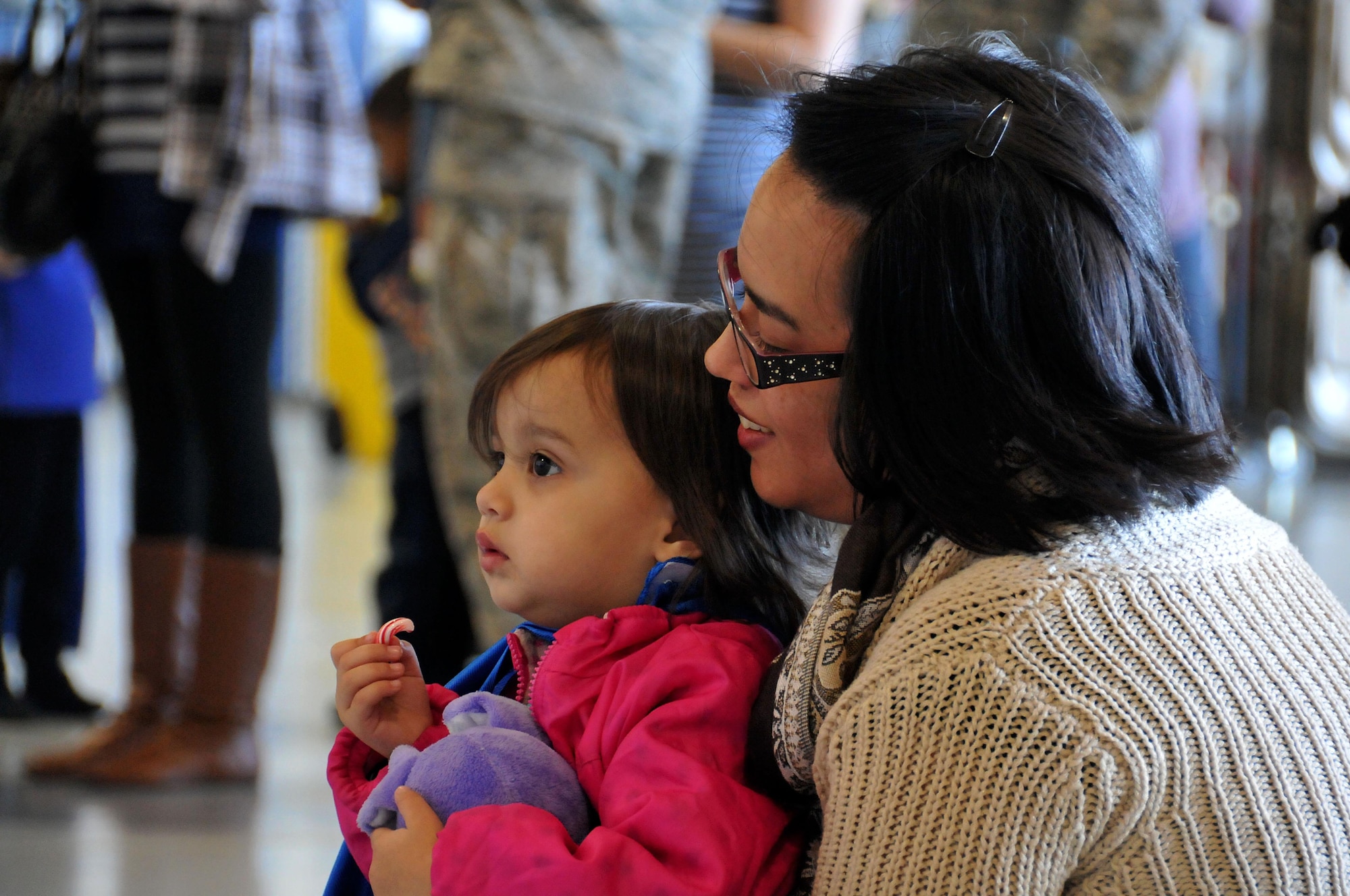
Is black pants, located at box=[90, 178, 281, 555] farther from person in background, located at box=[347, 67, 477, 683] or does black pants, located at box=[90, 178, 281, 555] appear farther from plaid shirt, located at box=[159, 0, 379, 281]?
person in background, located at box=[347, 67, 477, 683]

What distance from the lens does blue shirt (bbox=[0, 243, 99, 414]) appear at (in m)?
2.49

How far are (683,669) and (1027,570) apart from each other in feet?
0.80

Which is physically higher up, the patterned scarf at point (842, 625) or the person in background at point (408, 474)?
the patterned scarf at point (842, 625)

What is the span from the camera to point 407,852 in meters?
0.86

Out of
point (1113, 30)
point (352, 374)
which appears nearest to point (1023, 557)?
point (1113, 30)

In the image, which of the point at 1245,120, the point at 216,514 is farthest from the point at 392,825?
the point at 1245,120

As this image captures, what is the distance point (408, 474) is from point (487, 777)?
157cm

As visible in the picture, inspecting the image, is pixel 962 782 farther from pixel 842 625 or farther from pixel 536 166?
pixel 536 166

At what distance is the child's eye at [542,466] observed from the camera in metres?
1.07

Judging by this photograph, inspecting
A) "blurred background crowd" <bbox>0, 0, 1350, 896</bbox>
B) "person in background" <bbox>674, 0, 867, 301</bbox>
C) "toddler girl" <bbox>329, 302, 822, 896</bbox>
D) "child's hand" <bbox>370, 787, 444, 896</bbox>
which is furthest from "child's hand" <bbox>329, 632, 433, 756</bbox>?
"person in background" <bbox>674, 0, 867, 301</bbox>

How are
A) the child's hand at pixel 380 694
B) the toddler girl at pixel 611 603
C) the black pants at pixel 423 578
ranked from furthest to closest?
the black pants at pixel 423 578
the child's hand at pixel 380 694
the toddler girl at pixel 611 603

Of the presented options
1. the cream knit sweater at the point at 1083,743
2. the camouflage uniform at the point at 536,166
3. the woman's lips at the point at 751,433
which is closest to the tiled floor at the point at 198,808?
the camouflage uniform at the point at 536,166

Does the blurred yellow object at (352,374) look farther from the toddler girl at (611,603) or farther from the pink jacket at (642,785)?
the pink jacket at (642,785)

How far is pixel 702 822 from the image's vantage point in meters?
0.81
